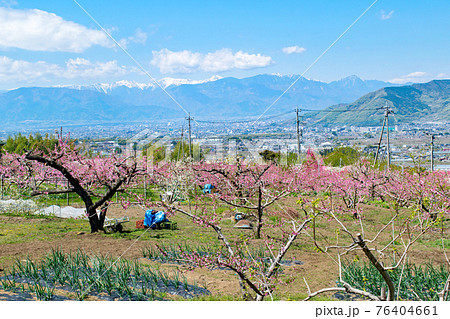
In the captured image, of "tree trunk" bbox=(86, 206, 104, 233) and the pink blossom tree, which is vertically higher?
the pink blossom tree

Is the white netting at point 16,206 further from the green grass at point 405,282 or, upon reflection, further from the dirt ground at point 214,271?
the green grass at point 405,282

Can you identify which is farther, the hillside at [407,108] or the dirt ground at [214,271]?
the hillside at [407,108]

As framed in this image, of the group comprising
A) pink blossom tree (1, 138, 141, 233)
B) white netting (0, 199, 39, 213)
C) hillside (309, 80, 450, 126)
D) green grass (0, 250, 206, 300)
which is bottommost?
white netting (0, 199, 39, 213)

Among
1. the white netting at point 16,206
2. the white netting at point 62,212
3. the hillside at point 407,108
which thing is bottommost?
the white netting at point 62,212

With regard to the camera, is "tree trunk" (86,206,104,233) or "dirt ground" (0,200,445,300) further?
"tree trunk" (86,206,104,233)

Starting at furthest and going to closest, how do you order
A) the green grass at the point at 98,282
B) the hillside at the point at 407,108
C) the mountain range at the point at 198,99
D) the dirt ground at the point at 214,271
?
the mountain range at the point at 198,99, the hillside at the point at 407,108, the dirt ground at the point at 214,271, the green grass at the point at 98,282

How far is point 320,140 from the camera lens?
4347 centimetres

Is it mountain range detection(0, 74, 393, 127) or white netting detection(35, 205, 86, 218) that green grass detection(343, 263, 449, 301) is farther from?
mountain range detection(0, 74, 393, 127)

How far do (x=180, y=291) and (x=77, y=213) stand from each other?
11.4 meters

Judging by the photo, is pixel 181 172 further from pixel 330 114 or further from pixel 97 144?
pixel 330 114

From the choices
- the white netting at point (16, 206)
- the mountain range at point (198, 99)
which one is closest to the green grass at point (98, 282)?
→ the white netting at point (16, 206)

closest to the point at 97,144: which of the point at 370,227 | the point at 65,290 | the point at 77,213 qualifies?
the point at 77,213

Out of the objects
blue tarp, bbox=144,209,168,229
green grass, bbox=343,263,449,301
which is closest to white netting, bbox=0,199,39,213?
blue tarp, bbox=144,209,168,229

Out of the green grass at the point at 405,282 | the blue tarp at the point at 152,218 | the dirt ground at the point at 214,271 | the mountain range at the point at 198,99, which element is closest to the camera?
the green grass at the point at 405,282
